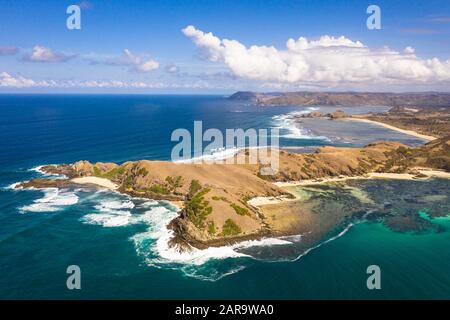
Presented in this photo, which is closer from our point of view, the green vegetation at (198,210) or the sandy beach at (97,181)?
the green vegetation at (198,210)

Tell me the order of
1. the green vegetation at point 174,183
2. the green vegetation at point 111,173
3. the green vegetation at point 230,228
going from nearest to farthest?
the green vegetation at point 230,228 → the green vegetation at point 174,183 → the green vegetation at point 111,173

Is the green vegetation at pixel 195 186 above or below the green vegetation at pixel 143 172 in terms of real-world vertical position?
below

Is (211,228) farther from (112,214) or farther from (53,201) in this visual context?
(53,201)

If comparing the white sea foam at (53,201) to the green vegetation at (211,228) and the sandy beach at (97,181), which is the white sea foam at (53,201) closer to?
the sandy beach at (97,181)

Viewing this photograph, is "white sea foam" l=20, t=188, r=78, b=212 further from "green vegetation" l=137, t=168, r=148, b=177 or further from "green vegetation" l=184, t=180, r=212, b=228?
"green vegetation" l=184, t=180, r=212, b=228

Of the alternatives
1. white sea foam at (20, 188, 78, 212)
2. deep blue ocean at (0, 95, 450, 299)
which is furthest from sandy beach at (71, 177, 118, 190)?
deep blue ocean at (0, 95, 450, 299)

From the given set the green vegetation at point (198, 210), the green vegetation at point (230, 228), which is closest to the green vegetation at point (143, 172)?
the green vegetation at point (198, 210)

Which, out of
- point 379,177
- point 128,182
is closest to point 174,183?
point 128,182

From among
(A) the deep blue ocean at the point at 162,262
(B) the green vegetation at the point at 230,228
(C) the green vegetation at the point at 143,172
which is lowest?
(A) the deep blue ocean at the point at 162,262
